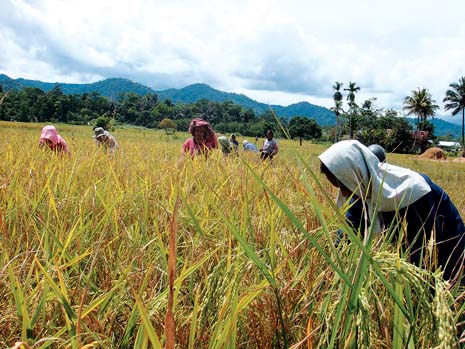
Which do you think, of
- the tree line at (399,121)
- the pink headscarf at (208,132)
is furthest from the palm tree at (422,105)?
the pink headscarf at (208,132)

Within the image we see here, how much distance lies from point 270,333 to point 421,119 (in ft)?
203

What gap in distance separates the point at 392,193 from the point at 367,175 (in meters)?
0.16

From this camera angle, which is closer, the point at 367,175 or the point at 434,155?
the point at 367,175

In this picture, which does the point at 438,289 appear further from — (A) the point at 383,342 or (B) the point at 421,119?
(B) the point at 421,119

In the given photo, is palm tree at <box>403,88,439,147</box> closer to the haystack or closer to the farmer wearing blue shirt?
the haystack

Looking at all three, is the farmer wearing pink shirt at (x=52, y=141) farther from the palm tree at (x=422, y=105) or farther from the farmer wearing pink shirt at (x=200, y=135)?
the palm tree at (x=422, y=105)

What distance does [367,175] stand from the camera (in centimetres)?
166

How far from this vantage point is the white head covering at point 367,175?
1.64 metres

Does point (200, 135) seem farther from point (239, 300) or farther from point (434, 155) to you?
point (434, 155)

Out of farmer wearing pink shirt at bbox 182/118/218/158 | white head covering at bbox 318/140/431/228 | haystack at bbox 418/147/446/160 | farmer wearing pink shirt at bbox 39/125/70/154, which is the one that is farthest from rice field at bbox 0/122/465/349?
haystack at bbox 418/147/446/160

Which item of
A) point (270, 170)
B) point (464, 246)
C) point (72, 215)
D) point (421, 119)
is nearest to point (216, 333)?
point (72, 215)

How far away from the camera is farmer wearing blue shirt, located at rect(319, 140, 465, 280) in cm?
165

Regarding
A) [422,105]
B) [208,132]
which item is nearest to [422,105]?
[422,105]

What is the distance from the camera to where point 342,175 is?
1689mm
